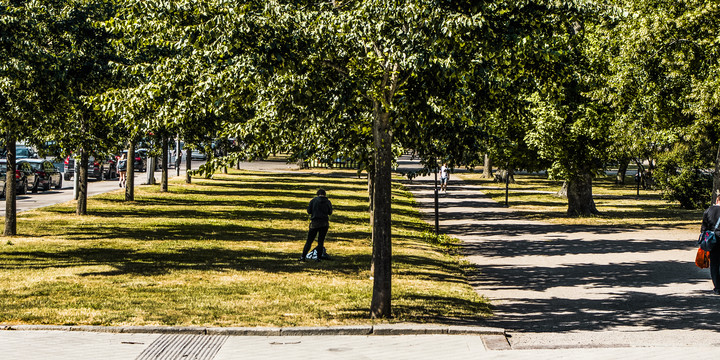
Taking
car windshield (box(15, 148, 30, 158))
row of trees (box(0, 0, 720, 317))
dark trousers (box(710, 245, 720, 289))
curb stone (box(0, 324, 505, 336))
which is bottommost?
curb stone (box(0, 324, 505, 336))

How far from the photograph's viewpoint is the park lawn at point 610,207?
Result: 28.8m

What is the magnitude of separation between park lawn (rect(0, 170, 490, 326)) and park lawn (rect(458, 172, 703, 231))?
675 centimetres

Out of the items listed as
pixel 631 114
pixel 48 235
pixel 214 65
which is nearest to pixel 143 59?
pixel 48 235

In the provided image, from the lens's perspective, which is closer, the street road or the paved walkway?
the paved walkway

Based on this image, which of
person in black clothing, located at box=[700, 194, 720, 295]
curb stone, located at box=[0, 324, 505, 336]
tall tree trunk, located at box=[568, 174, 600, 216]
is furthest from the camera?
tall tree trunk, located at box=[568, 174, 600, 216]

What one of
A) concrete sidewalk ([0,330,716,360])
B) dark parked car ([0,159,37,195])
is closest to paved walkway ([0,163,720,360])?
concrete sidewalk ([0,330,716,360])

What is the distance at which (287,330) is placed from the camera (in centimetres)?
966

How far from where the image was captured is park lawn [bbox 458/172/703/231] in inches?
1133

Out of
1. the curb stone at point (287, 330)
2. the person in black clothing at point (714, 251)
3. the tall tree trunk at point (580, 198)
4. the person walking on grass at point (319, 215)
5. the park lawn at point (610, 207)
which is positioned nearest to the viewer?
the curb stone at point (287, 330)

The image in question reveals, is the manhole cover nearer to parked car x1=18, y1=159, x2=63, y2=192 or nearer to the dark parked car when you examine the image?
the dark parked car

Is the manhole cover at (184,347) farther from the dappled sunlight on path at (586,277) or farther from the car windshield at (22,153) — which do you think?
the car windshield at (22,153)

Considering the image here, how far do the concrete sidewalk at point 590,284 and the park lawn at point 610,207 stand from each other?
2584mm

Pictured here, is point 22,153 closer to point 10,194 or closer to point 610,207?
point 10,194

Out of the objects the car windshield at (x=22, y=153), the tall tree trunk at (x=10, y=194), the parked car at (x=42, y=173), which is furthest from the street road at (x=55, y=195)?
the tall tree trunk at (x=10, y=194)
